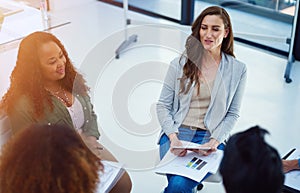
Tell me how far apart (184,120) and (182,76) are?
22cm

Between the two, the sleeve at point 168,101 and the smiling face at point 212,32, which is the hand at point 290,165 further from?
the smiling face at point 212,32

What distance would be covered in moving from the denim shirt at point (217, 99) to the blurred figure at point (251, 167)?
1.22 meters

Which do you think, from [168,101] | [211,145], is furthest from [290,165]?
[168,101]

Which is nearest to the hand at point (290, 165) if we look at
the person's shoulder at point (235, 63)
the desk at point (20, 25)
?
the person's shoulder at point (235, 63)

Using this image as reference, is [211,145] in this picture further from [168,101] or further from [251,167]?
[251,167]

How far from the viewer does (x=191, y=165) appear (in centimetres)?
217

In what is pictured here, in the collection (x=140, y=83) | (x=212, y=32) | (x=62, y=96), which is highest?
(x=212, y=32)

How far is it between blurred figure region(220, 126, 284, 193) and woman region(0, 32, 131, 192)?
1.08m

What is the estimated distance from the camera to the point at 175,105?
94.3 inches

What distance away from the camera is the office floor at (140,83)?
2.90 m

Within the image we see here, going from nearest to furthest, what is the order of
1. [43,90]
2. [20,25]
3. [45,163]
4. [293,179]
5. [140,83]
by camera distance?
[45,163]
[293,179]
[43,90]
[20,25]
[140,83]

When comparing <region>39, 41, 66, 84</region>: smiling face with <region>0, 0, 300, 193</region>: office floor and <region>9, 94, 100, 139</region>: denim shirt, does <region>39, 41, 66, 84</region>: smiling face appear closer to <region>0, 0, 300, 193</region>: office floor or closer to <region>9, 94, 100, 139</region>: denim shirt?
<region>9, 94, 100, 139</region>: denim shirt

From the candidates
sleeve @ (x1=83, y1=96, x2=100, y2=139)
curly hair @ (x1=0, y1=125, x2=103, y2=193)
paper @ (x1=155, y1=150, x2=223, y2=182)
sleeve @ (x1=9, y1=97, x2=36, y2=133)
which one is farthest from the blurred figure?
sleeve @ (x1=83, y1=96, x2=100, y2=139)

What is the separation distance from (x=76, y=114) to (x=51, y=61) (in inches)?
10.8
